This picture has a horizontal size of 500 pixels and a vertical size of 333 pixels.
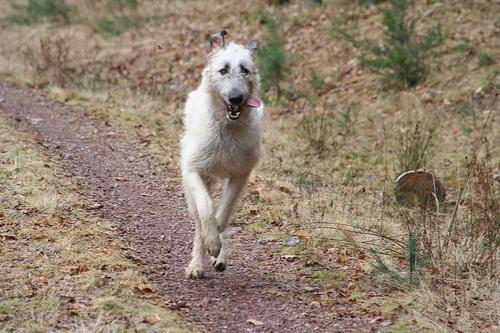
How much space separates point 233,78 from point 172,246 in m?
1.79

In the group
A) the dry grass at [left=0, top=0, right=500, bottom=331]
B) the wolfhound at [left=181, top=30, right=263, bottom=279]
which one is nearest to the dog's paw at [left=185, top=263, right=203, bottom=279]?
the wolfhound at [left=181, top=30, right=263, bottom=279]

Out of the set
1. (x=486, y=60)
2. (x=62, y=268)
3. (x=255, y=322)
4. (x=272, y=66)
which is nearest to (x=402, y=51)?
(x=486, y=60)

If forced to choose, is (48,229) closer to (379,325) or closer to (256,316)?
(256,316)

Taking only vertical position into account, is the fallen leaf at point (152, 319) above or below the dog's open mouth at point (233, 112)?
below

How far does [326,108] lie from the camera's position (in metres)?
12.2

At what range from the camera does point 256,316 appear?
5.05 meters

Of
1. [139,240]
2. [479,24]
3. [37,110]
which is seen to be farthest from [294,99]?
[139,240]

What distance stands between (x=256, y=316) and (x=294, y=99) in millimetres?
8406

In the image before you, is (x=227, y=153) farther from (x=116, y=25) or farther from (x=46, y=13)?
(x=46, y=13)

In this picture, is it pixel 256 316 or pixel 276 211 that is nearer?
pixel 256 316

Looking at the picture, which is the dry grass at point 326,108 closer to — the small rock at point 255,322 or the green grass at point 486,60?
the green grass at point 486,60

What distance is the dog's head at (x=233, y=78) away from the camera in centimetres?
553

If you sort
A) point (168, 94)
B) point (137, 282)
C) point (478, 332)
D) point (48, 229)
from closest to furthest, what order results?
point (478, 332) < point (137, 282) < point (48, 229) < point (168, 94)

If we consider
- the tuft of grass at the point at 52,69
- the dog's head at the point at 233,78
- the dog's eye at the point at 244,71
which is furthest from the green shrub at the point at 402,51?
the dog's eye at the point at 244,71
